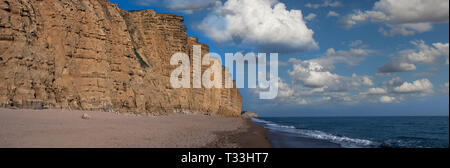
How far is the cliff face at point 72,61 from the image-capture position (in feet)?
50.6

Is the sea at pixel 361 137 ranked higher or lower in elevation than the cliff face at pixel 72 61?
lower

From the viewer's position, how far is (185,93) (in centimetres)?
4178

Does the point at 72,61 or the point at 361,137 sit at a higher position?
the point at 72,61

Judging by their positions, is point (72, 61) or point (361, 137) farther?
point (361, 137)

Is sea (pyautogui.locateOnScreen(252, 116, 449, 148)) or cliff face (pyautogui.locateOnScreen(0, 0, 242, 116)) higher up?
cliff face (pyautogui.locateOnScreen(0, 0, 242, 116))

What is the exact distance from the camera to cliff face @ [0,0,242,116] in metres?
15.4

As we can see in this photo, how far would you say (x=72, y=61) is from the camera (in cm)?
2038
